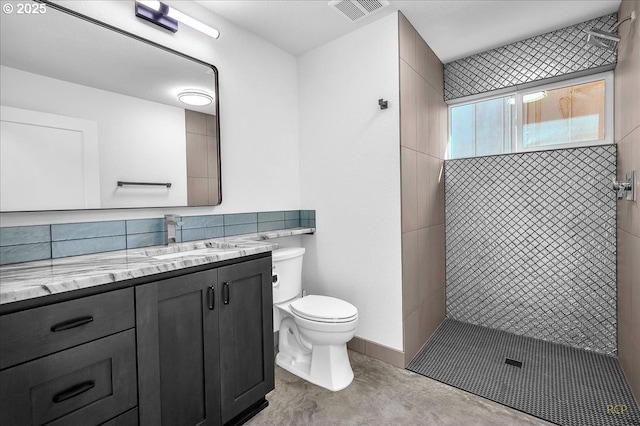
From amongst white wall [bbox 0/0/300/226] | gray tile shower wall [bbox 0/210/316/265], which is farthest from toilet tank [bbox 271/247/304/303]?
white wall [bbox 0/0/300/226]

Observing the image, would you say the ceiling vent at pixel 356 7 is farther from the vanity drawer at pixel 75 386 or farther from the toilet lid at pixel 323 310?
the vanity drawer at pixel 75 386

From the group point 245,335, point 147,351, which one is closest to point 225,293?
point 245,335

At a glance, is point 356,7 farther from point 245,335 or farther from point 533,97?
point 245,335

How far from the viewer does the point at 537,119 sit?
103 inches

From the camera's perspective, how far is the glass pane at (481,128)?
276cm

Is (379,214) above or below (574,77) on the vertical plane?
below

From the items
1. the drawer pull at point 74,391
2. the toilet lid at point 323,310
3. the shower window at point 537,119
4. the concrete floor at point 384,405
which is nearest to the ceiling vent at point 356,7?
the shower window at point 537,119

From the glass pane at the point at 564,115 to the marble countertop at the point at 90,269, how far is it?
8.07ft

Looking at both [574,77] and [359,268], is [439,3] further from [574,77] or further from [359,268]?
[359,268]

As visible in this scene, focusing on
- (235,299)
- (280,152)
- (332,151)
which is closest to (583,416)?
(235,299)

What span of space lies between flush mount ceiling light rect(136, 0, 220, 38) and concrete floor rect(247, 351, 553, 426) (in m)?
2.28

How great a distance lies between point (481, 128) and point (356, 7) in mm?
1619

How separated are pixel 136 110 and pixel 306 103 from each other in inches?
53.9

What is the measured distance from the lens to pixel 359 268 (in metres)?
2.39
